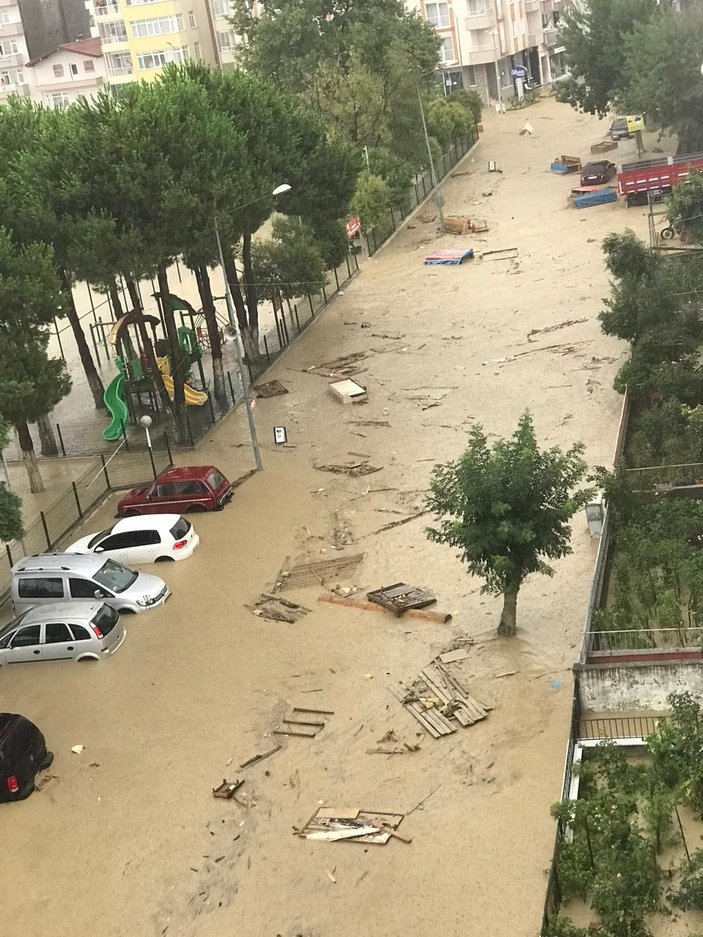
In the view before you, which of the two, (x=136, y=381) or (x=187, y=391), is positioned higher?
(x=136, y=381)

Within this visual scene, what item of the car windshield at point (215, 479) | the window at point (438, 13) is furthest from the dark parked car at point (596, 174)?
the window at point (438, 13)

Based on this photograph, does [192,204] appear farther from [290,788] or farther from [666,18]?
[666,18]

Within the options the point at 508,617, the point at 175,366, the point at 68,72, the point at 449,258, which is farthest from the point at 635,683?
the point at 68,72

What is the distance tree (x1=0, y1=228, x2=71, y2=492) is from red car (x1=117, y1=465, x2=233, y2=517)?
3.79 metres

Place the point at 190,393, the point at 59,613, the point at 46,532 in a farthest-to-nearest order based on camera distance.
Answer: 1. the point at 190,393
2. the point at 46,532
3. the point at 59,613

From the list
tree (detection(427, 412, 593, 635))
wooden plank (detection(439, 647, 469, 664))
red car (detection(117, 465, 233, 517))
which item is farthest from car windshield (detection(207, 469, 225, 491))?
wooden plank (detection(439, 647, 469, 664))

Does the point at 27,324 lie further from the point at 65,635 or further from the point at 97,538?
the point at 65,635

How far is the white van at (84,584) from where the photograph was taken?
2461cm

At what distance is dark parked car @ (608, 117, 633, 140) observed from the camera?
7169cm

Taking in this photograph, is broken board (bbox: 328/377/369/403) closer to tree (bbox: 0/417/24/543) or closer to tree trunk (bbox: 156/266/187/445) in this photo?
tree trunk (bbox: 156/266/187/445)

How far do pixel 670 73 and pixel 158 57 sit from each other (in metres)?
44.4

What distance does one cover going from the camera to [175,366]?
1398 inches

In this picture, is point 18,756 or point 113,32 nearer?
point 18,756

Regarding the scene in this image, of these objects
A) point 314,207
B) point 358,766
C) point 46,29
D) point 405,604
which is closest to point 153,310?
point 314,207
